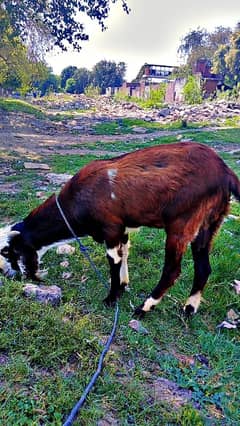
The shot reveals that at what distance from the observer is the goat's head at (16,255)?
365 centimetres

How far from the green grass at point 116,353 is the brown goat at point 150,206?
30 cm

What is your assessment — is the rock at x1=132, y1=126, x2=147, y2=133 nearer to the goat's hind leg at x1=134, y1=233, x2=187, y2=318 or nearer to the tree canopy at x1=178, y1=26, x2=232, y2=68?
the goat's hind leg at x1=134, y1=233, x2=187, y2=318

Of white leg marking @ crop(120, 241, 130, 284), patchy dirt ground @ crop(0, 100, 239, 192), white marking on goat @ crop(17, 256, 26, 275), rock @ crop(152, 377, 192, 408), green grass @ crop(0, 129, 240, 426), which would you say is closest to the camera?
green grass @ crop(0, 129, 240, 426)

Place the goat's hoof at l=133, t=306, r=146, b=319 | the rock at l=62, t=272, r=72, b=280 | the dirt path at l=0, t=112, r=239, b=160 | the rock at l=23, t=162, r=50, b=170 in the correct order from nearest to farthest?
the goat's hoof at l=133, t=306, r=146, b=319 → the rock at l=62, t=272, r=72, b=280 → the rock at l=23, t=162, r=50, b=170 → the dirt path at l=0, t=112, r=239, b=160

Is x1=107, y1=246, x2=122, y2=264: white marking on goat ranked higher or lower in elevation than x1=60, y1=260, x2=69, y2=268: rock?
higher

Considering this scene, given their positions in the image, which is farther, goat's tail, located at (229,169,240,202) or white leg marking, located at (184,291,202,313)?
white leg marking, located at (184,291,202,313)

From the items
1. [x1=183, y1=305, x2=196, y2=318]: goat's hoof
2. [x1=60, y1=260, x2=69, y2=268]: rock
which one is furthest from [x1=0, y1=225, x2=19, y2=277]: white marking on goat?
[x1=183, y1=305, x2=196, y2=318]: goat's hoof

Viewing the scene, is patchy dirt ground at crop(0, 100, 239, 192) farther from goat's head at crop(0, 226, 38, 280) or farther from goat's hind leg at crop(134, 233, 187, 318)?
goat's hind leg at crop(134, 233, 187, 318)

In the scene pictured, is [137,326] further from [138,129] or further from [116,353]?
[138,129]

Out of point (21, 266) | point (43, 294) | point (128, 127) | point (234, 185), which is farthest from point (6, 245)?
point (128, 127)

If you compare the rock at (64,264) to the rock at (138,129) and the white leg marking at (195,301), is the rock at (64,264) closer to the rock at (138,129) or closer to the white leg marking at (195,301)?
the white leg marking at (195,301)

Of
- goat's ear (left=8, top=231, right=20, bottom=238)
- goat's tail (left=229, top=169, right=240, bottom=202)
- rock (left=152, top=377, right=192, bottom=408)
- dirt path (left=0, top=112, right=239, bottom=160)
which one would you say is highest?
goat's tail (left=229, top=169, right=240, bottom=202)

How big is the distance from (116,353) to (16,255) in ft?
4.58

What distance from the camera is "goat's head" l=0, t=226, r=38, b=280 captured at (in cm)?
365
